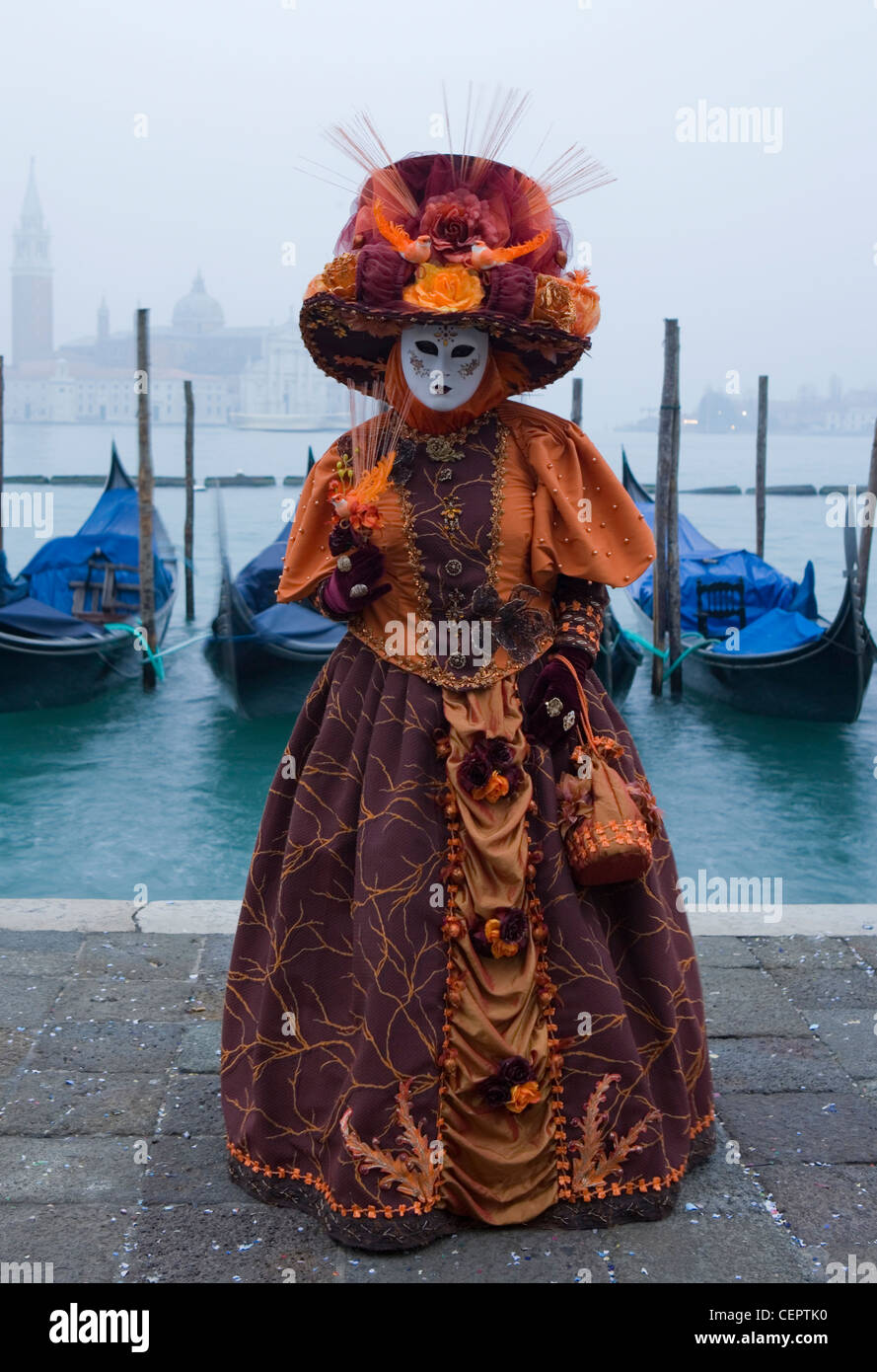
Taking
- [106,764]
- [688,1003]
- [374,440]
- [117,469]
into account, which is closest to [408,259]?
[374,440]

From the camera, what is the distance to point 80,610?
9594mm

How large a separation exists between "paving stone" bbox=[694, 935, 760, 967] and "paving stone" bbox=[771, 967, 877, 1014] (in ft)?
0.27

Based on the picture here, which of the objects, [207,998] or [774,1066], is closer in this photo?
[774,1066]

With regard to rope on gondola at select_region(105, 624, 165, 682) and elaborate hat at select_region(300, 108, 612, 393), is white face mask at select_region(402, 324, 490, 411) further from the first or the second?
rope on gondola at select_region(105, 624, 165, 682)

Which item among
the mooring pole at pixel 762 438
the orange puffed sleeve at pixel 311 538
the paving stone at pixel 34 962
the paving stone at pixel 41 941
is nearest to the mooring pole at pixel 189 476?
the mooring pole at pixel 762 438

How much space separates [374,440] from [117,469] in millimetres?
9783

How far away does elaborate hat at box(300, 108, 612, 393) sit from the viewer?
194 centimetres

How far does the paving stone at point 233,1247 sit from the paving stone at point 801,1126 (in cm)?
75

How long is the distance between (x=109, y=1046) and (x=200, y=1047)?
179mm

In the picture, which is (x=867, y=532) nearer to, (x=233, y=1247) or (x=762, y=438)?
(x=762, y=438)

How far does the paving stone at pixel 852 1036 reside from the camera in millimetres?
2451

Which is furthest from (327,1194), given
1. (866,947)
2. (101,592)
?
(101,592)

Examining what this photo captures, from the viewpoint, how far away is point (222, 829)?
721 cm

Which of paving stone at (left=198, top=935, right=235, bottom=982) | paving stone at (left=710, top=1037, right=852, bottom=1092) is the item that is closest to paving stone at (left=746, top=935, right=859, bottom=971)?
paving stone at (left=710, top=1037, right=852, bottom=1092)
